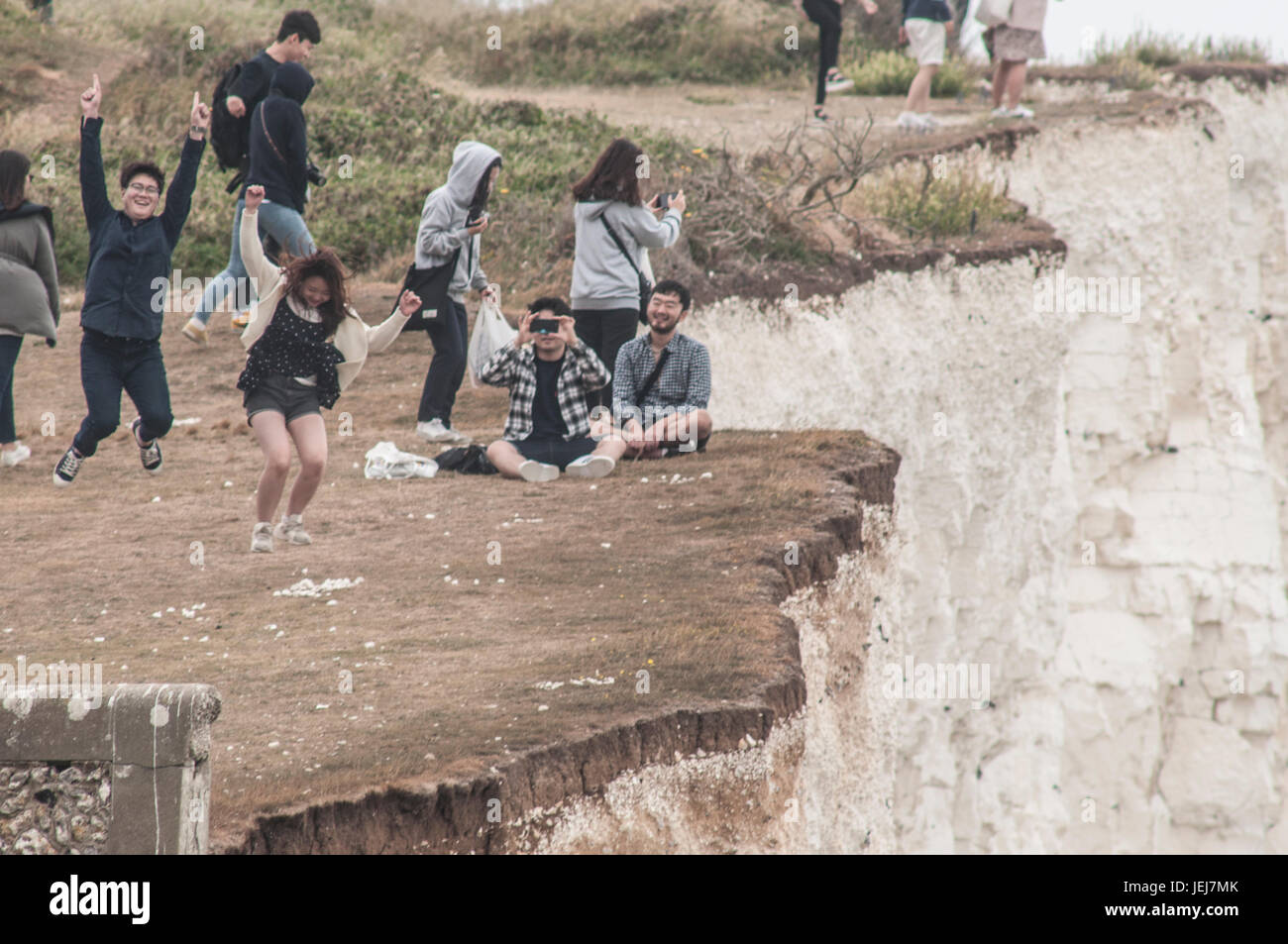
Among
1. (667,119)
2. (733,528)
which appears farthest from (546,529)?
(667,119)

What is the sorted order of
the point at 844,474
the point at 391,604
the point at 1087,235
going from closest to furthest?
1. the point at 391,604
2. the point at 844,474
3. the point at 1087,235

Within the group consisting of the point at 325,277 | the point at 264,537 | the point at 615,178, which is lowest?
the point at 264,537

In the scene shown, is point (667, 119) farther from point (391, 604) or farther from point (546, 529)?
point (391, 604)

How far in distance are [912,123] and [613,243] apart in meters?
7.50

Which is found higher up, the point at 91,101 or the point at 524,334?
the point at 91,101

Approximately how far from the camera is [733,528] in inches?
330

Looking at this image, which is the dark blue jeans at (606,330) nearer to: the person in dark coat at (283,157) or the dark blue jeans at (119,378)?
the person in dark coat at (283,157)

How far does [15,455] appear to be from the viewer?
1027 centimetres

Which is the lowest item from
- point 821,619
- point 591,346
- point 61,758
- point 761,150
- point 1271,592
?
point 1271,592

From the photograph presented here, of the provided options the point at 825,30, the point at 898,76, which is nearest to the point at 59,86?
the point at 825,30

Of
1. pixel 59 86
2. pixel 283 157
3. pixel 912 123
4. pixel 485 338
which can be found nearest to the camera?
pixel 283 157

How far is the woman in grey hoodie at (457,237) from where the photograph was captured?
9430 millimetres

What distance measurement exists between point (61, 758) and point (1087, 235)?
42.4 feet

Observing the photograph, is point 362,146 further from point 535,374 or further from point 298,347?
point 298,347
